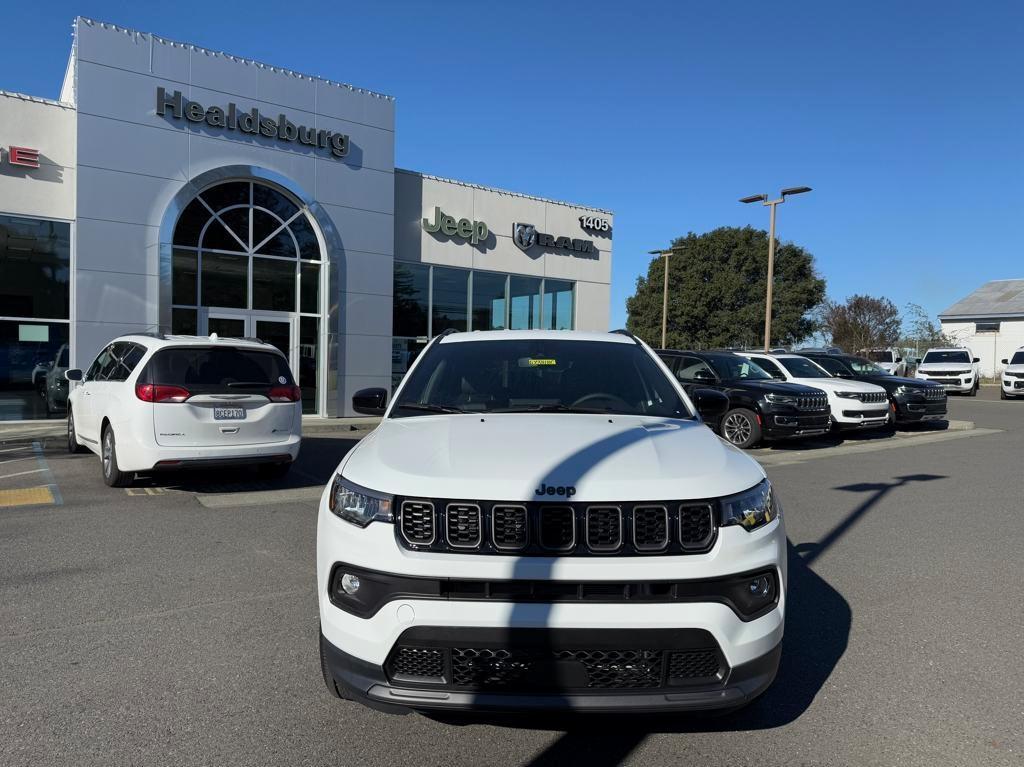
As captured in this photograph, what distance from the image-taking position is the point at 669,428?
3.70 m

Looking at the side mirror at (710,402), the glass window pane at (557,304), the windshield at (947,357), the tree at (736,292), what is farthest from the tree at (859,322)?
the side mirror at (710,402)

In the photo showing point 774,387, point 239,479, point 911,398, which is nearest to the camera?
point 239,479

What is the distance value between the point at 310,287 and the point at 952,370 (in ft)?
86.8

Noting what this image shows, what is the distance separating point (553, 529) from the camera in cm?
270

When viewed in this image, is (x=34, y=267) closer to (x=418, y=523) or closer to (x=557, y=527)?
(x=418, y=523)

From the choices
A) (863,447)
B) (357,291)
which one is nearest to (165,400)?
(357,291)

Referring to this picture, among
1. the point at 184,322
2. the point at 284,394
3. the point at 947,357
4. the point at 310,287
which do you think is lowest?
the point at 284,394

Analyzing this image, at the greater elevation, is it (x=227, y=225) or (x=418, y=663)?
(x=227, y=225)

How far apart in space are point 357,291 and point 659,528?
16.2 m

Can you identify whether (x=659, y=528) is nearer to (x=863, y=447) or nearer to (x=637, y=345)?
(x=637, y=345)

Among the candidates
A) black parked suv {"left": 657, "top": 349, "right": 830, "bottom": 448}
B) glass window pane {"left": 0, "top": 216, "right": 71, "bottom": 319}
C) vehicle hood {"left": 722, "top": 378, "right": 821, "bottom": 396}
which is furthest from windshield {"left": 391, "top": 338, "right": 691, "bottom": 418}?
glass window pane {"left": 0, "top": 216, "right": 71, "bottom": 319}

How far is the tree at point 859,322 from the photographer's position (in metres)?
61.1

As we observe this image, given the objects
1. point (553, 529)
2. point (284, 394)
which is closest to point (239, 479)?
point (284, 394)

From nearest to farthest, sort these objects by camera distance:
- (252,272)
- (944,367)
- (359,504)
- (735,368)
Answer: (359,504) → (735,368) → (252,272) → (944,367)
